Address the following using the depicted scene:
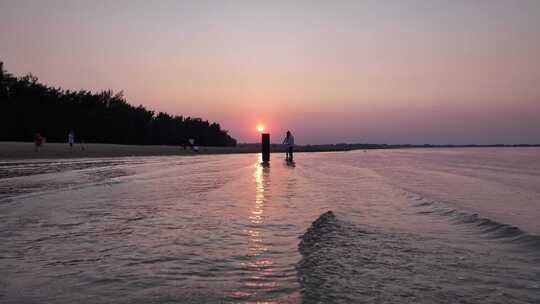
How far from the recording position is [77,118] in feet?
A: 171

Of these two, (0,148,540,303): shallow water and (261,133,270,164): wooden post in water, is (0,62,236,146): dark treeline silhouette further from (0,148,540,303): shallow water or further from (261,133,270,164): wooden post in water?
(0,148,540,303): shallow water

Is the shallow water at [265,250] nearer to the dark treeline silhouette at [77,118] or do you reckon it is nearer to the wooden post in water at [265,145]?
the wooden post in water at [265,145]

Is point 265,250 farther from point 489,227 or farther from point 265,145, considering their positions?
point 265,145

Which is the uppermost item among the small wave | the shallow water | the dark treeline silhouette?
the dark treeline silhouette

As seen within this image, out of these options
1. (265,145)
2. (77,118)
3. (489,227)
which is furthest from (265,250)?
(77,118)

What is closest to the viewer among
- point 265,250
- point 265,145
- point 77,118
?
point 265,250

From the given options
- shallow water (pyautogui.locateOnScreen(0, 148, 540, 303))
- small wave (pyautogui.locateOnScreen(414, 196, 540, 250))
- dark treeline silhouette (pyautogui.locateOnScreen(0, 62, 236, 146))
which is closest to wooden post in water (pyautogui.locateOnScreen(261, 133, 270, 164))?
shallow water (pyautogui.locateOnScreen(0, 148, 540, 303))

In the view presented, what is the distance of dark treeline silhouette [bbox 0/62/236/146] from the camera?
4466 centimetres

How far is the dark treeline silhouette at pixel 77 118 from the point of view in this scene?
4466 cm

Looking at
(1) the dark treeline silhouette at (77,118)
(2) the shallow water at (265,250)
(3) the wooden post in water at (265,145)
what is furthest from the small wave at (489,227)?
(1) the dark treeline silhouette at (77,118)

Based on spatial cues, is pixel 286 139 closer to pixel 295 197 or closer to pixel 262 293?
pixel 295 197

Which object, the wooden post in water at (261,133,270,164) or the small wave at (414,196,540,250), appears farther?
the wooden post in water at (261,133,270,164)

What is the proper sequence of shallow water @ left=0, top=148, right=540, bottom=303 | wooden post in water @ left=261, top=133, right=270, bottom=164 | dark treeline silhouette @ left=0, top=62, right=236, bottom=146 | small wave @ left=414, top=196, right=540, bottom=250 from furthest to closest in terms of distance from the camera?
dark treeline silhouette @ left=0, top=62, right=236, bottom=146 < wooden post in water @ left=261, top=133, right=270, bottom=164 < small wave @ left=414, top=196, right=540, bottom=250 < shallow water @ left=0, top=148, right=540, bottom=303

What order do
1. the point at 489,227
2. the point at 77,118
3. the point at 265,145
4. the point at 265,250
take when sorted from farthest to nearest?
the point at 77,118 < the point at 265,145 < the point at 489,227 < the point at 265,250
